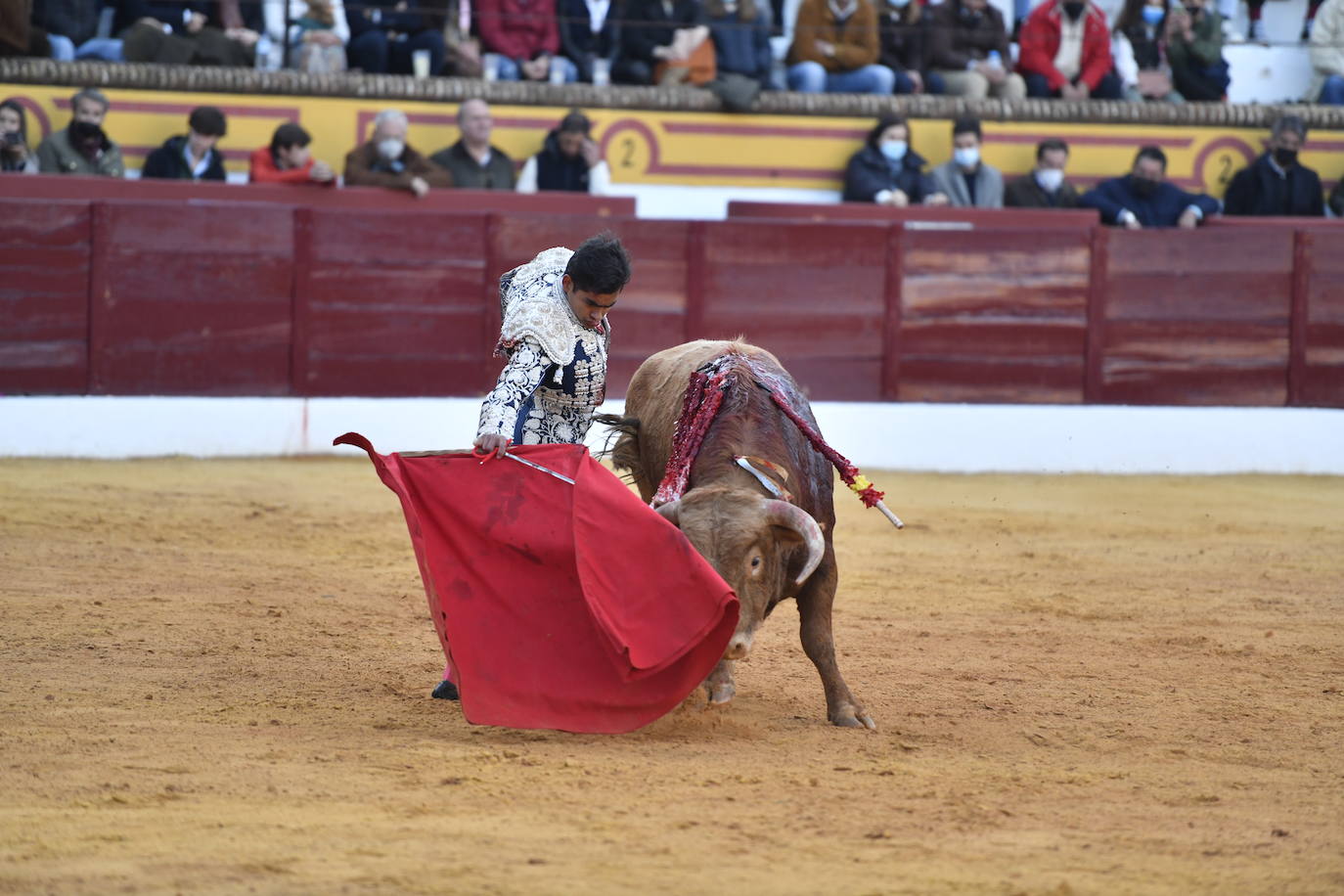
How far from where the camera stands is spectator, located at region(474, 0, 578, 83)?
357 inches

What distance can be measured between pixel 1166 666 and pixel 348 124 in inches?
221

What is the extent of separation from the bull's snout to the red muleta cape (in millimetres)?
19

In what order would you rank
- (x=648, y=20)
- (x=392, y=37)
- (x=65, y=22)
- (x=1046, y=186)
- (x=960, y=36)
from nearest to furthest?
1. (x=65, y=22)
2. (x=392, y=37)
3. (x=1046, y=186)
4. (x=648, y=20)
5. (x=960, y=36)

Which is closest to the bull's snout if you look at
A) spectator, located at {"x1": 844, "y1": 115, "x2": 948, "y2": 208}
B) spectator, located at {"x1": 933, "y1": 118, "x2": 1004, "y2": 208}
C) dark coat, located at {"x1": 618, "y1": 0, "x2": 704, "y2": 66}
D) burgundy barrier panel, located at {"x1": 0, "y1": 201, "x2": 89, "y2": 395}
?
burgundy barrier panel, located at {"x1": 0, "y1": 201, "x2": 89, "y2": 395}

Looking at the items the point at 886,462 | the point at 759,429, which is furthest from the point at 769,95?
the point at 759,429

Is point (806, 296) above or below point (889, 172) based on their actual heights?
below

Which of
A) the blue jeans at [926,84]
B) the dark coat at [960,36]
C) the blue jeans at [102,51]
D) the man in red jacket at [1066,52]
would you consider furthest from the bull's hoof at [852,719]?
the man in red jacket at [1066,52]

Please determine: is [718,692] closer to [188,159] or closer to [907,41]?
[188,159]

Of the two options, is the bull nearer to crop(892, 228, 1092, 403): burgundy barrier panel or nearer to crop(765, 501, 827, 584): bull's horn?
crop(765, 501, 827, 584): bull's horn

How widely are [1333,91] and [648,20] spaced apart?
165 inches

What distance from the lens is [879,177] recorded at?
895 centimetres

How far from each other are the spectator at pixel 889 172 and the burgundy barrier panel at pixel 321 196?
4.11 ft

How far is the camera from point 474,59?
9.03 m

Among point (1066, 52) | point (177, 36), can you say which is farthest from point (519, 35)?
point (1066, 52)
